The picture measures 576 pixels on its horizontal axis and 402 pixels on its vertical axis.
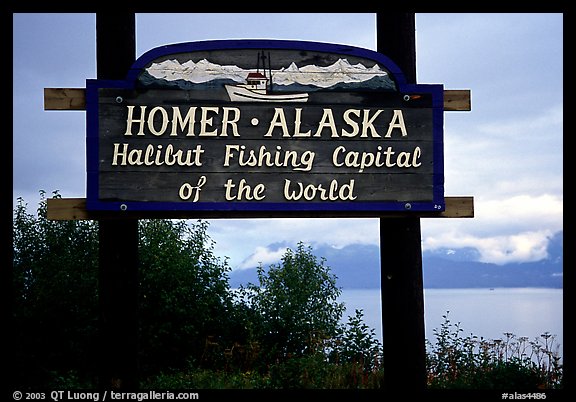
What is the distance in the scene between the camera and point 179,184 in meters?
9.60

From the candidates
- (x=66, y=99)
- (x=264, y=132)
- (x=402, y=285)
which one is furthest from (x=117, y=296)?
(x=402, y=285)

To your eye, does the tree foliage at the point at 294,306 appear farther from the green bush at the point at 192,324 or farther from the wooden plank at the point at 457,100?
the wooden plank at the point at 457,100

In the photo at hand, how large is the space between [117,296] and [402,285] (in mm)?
3819

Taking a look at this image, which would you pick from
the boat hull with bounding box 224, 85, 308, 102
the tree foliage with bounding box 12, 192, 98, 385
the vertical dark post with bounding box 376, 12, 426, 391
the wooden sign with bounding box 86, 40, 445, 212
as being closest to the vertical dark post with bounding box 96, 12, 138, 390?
the wooden sign with bounding box 86, 40, 445, 212

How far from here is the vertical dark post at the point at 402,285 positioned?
1001 centimetres

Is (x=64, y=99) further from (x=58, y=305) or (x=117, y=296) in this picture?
(x=58, y=305)

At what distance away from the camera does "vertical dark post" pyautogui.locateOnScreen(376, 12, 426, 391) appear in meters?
10.0

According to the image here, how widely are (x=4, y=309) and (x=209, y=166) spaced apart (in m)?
3.42

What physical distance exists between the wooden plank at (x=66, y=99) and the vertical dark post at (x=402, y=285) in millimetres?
4186
